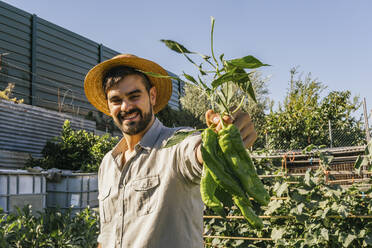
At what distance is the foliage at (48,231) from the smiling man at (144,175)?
814 mm

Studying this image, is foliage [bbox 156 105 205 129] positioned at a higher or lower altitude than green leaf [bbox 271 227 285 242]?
higher

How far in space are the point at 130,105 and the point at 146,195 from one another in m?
0.41

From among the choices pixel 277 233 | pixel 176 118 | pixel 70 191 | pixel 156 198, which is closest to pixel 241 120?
A: pixel 156 198

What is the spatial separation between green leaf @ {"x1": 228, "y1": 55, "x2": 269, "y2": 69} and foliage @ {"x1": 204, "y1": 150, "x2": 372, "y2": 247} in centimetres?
241

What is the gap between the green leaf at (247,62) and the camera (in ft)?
3.07

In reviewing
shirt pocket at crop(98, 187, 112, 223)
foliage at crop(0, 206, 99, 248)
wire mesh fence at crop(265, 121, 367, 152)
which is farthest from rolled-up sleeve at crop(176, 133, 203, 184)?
wire mesh fence at crop(265, 121, 367, 152)

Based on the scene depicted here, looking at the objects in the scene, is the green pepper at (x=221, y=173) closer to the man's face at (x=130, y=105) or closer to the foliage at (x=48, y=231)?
the man's face at (x=130, y=105)

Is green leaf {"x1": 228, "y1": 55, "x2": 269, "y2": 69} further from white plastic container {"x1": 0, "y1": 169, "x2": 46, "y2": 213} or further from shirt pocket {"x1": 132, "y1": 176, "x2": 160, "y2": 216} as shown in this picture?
white plastic container {"x1": 0, "y1": 169, "x2": 46, "y2": 213}

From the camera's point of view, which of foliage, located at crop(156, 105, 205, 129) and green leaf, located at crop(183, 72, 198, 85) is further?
foliage, located at crop(156, 105, 205, 129)

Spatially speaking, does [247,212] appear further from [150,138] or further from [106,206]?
[106,206]

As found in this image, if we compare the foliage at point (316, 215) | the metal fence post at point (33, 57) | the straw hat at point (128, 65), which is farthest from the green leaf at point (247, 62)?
the metal fence post at point (33, 57)

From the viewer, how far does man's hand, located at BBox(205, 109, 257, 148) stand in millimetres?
1018

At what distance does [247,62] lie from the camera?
37.0 inches

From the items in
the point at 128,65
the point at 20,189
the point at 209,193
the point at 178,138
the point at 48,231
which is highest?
the point at 128,65
